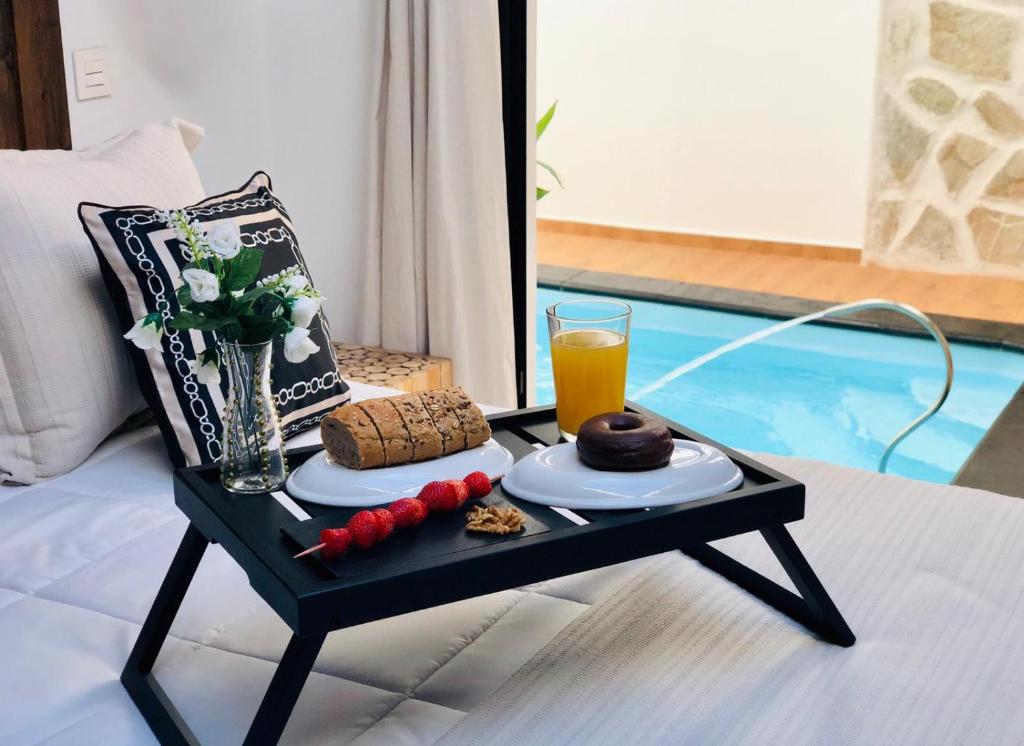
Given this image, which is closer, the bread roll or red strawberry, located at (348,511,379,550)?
red strawberry, located at (348,511,379,550)

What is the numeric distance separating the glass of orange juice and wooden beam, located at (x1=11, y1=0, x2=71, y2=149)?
1.53 meters

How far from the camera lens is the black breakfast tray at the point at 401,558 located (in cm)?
121

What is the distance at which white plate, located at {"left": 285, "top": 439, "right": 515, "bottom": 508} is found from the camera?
4.77 ft

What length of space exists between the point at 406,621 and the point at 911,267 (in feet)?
16.7

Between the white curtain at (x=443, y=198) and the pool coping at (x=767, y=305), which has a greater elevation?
the white curtain at (x=443, y=198)

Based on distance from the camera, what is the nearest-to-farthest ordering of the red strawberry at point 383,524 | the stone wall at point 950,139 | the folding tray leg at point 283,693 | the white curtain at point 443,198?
the folding tray leg at point 283,693 < the red strawberry at point 383,524 < the white curtain at point 443,198 < the stone wall at point 950,139

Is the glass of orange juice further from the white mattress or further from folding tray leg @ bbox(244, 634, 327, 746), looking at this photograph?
folding tray leg @ bbox(244, 634, 327, 746)

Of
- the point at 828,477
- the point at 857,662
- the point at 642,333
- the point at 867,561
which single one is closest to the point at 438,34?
the point at 828,477

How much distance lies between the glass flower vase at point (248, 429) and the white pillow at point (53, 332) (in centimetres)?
64

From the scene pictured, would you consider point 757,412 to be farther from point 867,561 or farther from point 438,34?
point 867,561

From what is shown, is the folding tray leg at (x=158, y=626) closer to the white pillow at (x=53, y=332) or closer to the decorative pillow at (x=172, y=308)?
the decorative pillow at (x=172, y=308)

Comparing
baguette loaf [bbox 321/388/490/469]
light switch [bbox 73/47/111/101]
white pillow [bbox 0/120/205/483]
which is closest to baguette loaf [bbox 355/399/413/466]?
baguette loaf [bbox 321/388/490/469]

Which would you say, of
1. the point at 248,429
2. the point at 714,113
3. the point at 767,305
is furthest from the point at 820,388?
the point at 248,429

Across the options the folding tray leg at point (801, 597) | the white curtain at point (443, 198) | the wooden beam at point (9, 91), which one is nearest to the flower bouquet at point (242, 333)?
the folding tray leg at point (801, 597)
